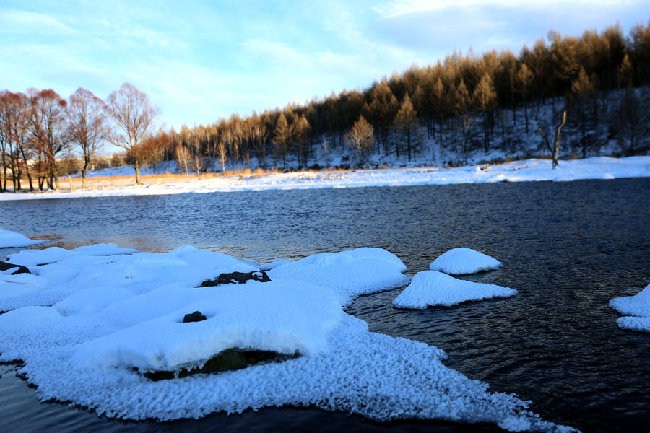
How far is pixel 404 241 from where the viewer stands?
607 inches

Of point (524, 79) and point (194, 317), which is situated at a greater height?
point (524, 79)

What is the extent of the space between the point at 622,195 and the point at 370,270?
74.4 feet

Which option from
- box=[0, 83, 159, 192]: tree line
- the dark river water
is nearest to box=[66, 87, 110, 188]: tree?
box=[0, 83, 159, 192]: tree line

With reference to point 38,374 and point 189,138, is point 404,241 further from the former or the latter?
point 189,138

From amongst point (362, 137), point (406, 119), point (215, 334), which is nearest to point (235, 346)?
point (215, 334)

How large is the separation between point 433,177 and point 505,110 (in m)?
49.8

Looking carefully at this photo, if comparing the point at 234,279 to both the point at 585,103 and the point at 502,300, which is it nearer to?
the point at 502,300

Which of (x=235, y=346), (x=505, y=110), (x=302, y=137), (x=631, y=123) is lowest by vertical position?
(x=235, y=346)

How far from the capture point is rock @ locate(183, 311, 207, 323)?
668 cm

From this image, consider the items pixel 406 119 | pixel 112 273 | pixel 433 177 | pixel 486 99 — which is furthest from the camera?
pixel 406 119

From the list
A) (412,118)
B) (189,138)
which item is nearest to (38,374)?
(412,118)

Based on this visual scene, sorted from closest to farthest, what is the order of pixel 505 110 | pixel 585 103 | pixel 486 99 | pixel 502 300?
pixel 502 300 → pixel 585 103 → pixel 486 99 → pixel 505 110

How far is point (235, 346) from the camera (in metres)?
6.21

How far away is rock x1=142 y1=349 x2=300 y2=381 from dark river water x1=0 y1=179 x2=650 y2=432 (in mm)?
952
